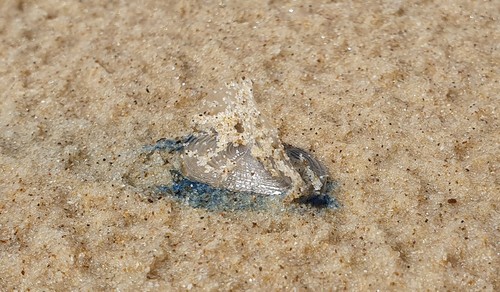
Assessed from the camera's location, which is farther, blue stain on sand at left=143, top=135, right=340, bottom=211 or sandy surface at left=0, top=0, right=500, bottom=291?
blue stain on sand at left=143, top=135, right=340, bottom=211

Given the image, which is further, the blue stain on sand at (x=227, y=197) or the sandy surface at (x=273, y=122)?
the blue stain on sand at (x=227, y=197)

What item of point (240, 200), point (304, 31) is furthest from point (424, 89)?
point (240, 200)

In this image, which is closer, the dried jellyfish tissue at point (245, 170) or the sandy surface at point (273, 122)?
the sandy surface at point (273, 122)

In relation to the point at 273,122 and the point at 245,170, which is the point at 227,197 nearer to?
the point at 245,170

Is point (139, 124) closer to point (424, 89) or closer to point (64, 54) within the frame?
point (64, 54)

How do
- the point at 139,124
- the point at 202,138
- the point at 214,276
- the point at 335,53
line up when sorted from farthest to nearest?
the point at 335,53 < the point at 139,124 < the point at 202,138 < the point at 214,276
